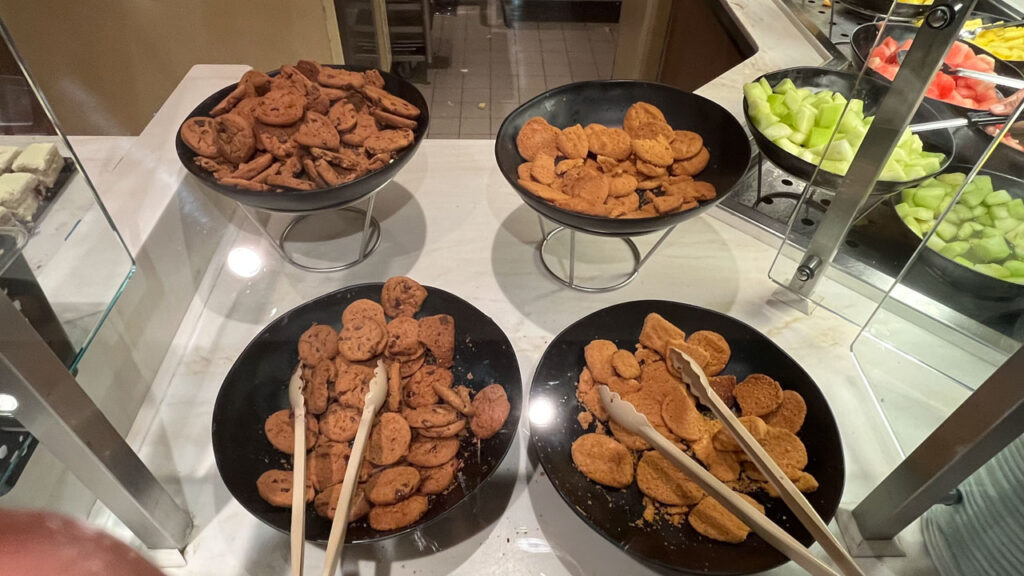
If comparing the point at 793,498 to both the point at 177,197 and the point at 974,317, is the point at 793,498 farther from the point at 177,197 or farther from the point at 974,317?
the point at 177,197

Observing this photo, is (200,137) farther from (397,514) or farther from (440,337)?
(397,514)

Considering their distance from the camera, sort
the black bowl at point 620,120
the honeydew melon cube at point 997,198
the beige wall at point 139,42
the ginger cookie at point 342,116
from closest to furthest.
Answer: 1. the honeydew melon cube at point 997,198
2. the black bowl at point 620,120
3. the ginger cookie at point 342,116
4. the beige wall at point 139,42

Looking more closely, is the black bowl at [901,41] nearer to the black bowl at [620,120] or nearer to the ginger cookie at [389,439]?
the black bowl at [620,120]

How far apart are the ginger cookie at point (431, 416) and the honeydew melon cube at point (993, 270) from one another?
24.4 inches

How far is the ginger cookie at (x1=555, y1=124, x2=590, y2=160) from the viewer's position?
893mm

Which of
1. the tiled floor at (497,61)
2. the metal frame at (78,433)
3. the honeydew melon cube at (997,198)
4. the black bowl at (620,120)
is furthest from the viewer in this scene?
the tiled floor at (497,61)

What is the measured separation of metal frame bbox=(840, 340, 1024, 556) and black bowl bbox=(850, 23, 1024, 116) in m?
0.40

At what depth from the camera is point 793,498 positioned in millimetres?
532

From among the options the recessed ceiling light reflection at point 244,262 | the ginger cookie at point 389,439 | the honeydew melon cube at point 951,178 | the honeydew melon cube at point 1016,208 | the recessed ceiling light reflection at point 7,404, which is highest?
the honeydew melon cube at point 1016,208

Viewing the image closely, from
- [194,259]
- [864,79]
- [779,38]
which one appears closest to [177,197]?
[194,259]

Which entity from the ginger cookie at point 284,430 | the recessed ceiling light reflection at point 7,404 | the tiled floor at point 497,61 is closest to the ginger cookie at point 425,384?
the ginger cookie at point 284,430

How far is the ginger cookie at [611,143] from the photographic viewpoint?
895 mm

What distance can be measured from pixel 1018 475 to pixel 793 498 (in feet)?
0.61

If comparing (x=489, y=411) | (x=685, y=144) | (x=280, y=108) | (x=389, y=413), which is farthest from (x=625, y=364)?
(x=280, y=108)
